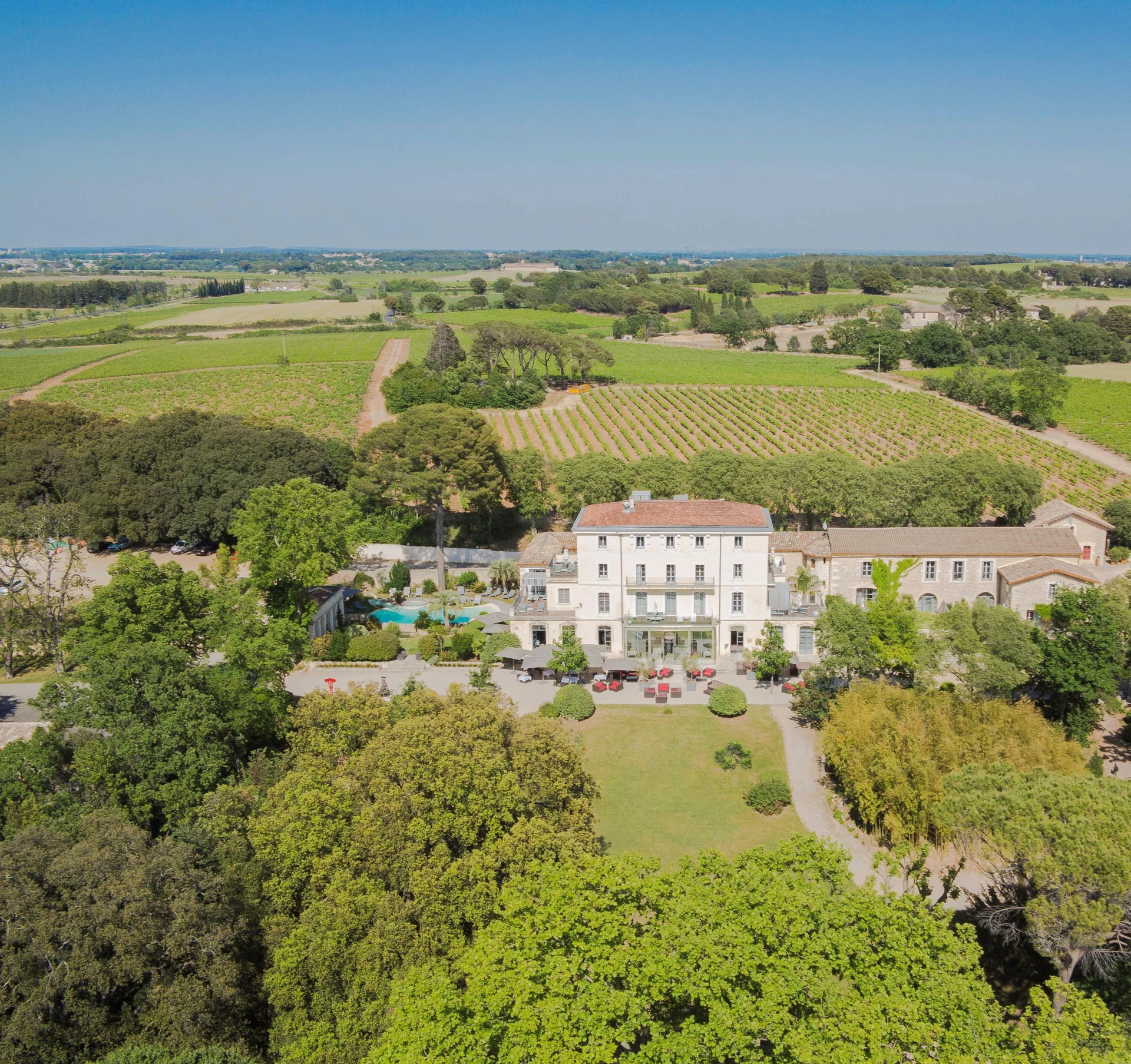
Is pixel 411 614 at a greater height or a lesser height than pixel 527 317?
lesser

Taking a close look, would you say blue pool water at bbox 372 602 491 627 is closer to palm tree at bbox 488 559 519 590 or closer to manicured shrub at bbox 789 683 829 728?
palm tree at bbox 488 559 519 590

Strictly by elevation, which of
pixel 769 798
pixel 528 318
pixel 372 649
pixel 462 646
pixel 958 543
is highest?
pixel 528 318

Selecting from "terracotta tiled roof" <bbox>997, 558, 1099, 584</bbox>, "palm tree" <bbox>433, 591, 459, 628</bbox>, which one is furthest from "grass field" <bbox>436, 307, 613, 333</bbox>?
"terracotta tiled roof" <bbox>997, 558, 1099, 584</bbox>

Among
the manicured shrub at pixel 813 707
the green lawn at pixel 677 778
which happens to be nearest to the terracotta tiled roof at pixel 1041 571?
the manicured shrub at pixel 813 707

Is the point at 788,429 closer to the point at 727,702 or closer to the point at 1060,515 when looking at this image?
the point at 1060,515

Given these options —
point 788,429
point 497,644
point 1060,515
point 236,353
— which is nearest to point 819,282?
point 788,429

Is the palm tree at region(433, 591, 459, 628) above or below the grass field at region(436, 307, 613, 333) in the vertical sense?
below
